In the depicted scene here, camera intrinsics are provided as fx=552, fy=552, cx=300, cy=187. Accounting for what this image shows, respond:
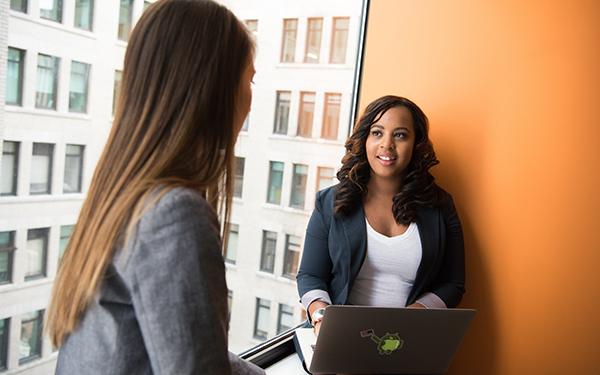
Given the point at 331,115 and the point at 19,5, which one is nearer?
the point at 19,5

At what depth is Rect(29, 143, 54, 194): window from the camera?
1408 millimetres

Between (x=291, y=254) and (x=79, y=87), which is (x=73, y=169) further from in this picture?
(x=291, y=254)

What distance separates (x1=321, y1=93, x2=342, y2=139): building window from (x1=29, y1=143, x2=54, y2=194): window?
4.74ft

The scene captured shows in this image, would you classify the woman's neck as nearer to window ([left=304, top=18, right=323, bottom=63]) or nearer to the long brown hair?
window ([left=304, top=18, right=323, bottom=63])

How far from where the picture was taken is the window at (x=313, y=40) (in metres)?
2.62

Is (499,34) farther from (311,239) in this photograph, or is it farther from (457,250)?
(311,239)

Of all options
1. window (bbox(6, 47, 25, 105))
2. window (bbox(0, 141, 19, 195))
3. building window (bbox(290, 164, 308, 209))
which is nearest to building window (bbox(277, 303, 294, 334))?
building window (bbox(290, 164, 308, 209))

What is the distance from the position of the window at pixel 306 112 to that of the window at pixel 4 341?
5.21 ft

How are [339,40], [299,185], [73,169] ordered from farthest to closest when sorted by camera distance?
[299,185] → [339,40] → [73,169]

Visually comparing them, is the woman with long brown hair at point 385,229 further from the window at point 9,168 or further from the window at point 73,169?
the window at point 9,168

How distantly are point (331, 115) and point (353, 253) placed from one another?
1.01m

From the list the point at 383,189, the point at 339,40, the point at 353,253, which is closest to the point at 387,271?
the point at 353,253

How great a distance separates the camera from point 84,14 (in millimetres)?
1486

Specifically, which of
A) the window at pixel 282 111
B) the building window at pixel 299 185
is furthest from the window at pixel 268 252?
the window at pixel 282 111
